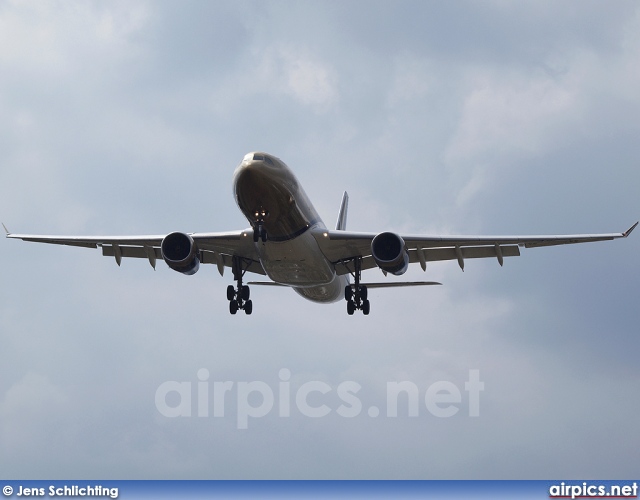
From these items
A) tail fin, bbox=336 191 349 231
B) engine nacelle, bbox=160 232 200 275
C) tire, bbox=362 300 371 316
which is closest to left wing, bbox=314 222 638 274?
tire, bbox=362 300 371 316

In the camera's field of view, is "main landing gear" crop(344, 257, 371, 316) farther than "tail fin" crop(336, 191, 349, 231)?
No

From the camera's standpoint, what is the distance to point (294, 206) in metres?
35.2

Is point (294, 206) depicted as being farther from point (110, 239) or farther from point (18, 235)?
point (18, 235)

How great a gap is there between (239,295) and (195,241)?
3875 millimetres

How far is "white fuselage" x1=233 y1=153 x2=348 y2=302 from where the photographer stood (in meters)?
33.4

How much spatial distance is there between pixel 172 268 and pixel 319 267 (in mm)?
5554

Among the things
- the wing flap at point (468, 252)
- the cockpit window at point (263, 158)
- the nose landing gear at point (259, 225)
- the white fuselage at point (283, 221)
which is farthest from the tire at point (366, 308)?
the cockpit window at point (263, 158)

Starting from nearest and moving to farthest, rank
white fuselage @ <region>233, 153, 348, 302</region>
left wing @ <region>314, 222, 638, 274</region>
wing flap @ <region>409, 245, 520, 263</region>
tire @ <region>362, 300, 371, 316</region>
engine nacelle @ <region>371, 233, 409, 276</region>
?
1. white fuselage @ <region>233, 153, 348, 302</region>
2. engine nacelle @ <region>371, 233, 409, 276</region>
3. left wing @ <region>314, 222, 638, 274</region>
4. wing flap @ <region>409, 245, 520, 263</region>
5. tire @ <region>362, 300, 371, 316</region>

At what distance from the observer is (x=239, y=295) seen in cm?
4134

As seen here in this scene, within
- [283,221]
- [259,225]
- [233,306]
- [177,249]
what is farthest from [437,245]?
[177,249]

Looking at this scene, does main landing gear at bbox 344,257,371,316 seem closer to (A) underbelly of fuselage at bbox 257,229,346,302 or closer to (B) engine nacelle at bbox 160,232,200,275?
(A) underbelly of fuselage at bbox 257,229,346,302

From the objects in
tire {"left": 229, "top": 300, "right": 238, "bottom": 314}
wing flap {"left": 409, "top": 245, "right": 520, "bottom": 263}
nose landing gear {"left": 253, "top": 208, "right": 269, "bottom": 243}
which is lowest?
nose landing gear {"left": 253, "top": 208, "right": 269, "bottom": 243}

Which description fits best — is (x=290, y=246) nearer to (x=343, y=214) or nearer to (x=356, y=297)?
(x=356, y=297)

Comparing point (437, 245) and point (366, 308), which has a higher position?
point (437, 245)
